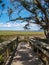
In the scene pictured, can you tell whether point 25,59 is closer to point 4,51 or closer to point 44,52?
point 4,51

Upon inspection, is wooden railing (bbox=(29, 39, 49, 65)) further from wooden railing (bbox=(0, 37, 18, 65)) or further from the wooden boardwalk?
wooden railing (bbox=(0, 37, 18, 65))

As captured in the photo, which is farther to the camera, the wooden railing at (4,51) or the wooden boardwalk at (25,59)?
the wooden boardwalk at (25,59)

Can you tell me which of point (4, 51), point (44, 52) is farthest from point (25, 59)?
point (44, 52)

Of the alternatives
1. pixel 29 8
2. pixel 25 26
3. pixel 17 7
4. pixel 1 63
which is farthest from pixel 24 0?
pixel 1 63

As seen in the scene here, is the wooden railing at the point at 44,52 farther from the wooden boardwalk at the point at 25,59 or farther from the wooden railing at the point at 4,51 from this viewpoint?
the wooden railing at the point at 4,51

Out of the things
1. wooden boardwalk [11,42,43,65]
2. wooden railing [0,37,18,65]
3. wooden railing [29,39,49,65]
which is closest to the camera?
wooden railing [29,39,49,65]

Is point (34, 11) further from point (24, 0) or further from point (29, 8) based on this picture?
point (24, 0)

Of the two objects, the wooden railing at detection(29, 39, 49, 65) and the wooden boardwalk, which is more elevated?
the wooden railing at detection(29, 39, 49, 65)

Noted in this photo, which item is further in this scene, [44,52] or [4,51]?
[4,51]

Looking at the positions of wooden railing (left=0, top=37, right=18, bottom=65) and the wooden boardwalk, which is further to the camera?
the wooden boardwalk

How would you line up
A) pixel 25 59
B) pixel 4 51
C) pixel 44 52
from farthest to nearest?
pixel 25 59
pixel 4 51
pixel 44 52

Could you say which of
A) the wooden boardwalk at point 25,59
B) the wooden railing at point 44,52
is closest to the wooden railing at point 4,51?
the wooden boardwalk at point 25,59

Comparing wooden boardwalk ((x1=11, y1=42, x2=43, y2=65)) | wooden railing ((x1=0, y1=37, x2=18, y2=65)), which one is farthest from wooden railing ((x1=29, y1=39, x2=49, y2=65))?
wooden railing ((x1=0, y1=37, x2=18, y2=65))

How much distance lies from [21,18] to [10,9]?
156 cm
